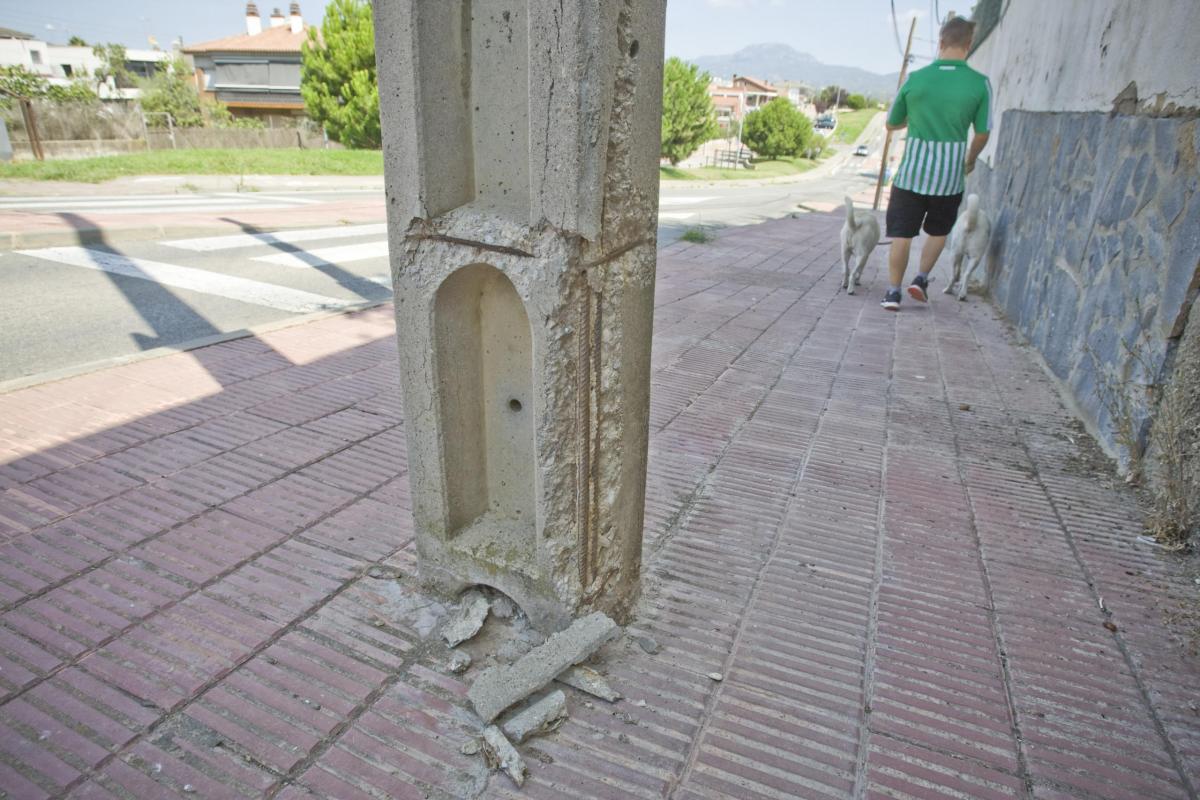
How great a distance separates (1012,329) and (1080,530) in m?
3.45

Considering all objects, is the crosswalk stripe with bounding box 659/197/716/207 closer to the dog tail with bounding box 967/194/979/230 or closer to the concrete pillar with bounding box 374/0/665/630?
the dog tail with bounding box 967/194/979/230

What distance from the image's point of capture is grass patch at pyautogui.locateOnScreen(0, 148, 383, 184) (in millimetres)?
16750

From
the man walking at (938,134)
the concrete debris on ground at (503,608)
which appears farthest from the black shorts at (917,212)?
the concrete debris on ground at (503,608)

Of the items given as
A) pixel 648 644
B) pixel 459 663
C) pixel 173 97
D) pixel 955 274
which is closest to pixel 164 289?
pixel 459 663

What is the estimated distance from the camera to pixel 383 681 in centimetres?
210

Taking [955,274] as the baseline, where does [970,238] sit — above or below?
above

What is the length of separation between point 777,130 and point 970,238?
43.7 metres

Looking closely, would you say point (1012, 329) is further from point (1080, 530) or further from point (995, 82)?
point (995, 82)

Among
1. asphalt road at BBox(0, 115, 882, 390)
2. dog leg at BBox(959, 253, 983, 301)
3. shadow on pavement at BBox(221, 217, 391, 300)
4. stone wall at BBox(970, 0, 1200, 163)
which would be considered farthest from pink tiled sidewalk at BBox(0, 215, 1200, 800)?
dog leg at BBox(959, 253, 983, 301)

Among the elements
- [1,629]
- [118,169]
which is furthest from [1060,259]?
[118,169]

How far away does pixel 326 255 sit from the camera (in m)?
8.67

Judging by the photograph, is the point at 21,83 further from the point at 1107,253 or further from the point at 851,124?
the point at 851,124

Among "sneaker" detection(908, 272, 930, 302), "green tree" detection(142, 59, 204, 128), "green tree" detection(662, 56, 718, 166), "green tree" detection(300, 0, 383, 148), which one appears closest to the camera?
"sneaker" detection(908, 272, 930, 302)

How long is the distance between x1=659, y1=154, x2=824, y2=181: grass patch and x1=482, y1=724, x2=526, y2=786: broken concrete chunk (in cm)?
3099
